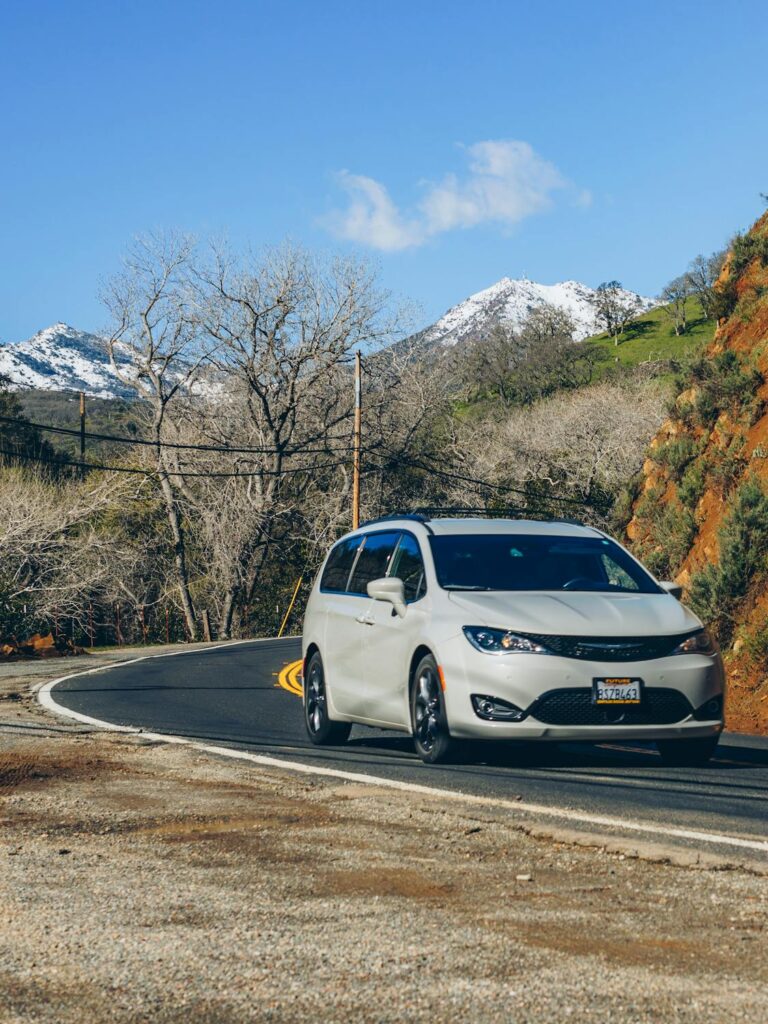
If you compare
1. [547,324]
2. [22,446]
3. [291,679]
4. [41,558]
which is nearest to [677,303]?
[547,324]

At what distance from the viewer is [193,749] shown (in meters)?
11.0

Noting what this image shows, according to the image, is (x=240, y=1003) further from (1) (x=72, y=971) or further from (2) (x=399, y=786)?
(2) (x=399, y=786)

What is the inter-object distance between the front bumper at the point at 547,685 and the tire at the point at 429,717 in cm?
16

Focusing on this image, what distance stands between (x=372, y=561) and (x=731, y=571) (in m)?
7.65

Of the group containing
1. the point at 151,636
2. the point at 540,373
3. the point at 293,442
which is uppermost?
the point at 540,373

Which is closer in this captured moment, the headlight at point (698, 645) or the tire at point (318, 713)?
the headlight at point (698, 645)

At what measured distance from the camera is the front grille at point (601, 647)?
9.35 meters

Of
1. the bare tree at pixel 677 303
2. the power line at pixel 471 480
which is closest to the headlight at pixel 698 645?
the power line at pixel 471 480

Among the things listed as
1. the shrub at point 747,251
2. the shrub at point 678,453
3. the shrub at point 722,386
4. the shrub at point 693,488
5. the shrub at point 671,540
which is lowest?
the shrub at point 671,540

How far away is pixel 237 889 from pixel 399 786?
A: 324cm

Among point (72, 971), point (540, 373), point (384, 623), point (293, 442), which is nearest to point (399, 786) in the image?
point (384, 623)

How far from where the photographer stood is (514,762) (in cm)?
1012

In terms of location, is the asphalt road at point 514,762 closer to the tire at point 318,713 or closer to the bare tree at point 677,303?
the tire at point 318,713

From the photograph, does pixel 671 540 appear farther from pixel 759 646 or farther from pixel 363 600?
pixel 363 600
